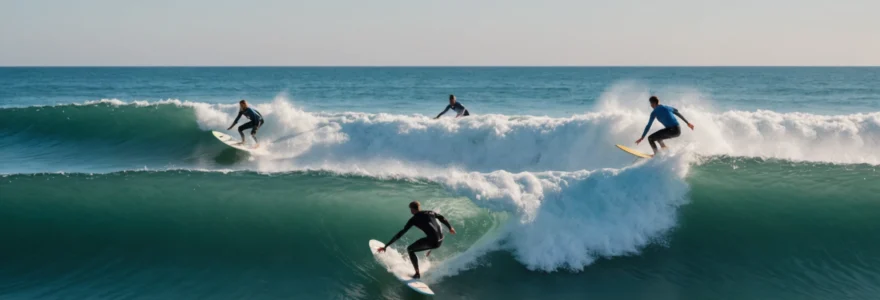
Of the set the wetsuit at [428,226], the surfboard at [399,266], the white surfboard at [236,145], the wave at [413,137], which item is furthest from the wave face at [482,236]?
the white surfboard at [236,145]

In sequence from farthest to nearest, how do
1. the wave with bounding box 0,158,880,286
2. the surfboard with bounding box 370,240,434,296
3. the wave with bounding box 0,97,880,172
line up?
1. the wave with bounding box 0,97,880,172
2. the wave with bounding box 0,158,880,286
3. the surfboard with bounding box 370,240,434,296

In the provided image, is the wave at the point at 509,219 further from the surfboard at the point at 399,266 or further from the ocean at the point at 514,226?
the surfboard at the point at 399,266

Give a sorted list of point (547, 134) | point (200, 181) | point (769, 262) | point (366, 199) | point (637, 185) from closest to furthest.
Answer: point (769, 262) < point (637, 185) < point (366, 199) < point (200, 181) < point (547, 134)

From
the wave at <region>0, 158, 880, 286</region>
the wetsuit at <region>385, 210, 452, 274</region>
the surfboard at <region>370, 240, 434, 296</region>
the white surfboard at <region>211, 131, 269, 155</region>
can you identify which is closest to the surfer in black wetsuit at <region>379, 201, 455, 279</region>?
the wetsuit at <region>385, 210, 452, 274</region>

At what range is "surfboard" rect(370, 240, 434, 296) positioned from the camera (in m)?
7.72

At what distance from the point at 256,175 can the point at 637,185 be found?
6.69m

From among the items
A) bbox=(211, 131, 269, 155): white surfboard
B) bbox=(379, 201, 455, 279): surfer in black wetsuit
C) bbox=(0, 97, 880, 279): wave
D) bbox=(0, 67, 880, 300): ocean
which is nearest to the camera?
bbox=(379, 201, 455, 279): surfer in black wetsuit

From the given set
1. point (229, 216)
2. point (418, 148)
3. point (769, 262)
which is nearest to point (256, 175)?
point (229, 216)

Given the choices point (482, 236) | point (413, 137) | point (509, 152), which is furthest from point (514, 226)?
point (413, 137)

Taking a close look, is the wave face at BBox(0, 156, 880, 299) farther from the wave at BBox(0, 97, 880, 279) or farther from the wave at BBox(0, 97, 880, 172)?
the wave at BBox(0, 97, 880, 172)

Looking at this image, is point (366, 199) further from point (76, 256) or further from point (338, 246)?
point (76, 256)

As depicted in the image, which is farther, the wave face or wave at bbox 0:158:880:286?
wave at bbox 0:158:880:286

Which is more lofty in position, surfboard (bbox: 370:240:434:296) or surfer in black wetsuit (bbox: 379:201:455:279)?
surfer in black wetsuit (bbox: 379:201:455:279)

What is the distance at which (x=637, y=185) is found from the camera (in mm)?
9586
